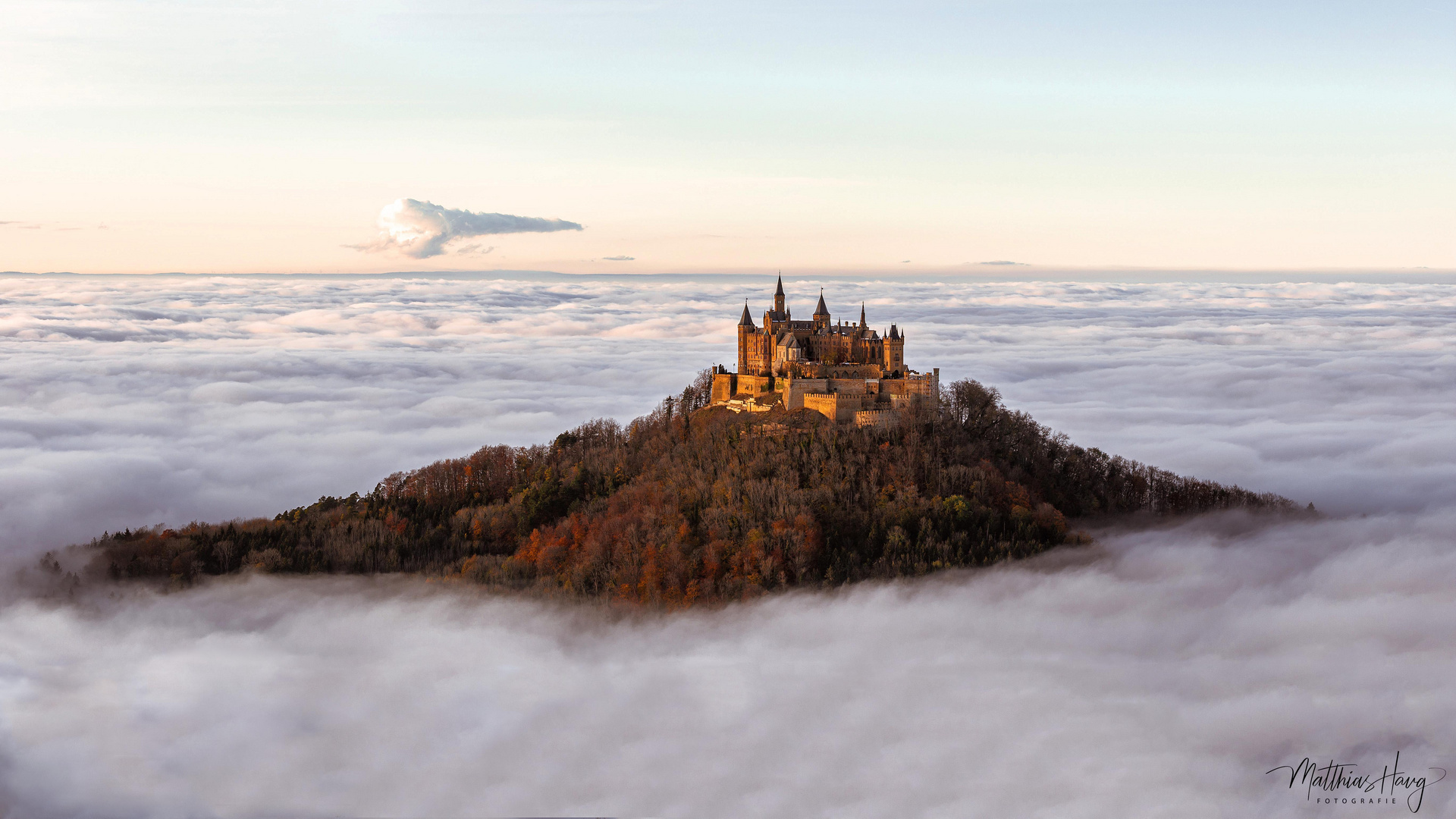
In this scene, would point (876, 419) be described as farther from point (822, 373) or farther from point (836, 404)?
point (822, 373)

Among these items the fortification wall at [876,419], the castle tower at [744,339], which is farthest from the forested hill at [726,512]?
the castle tower at [744,339]

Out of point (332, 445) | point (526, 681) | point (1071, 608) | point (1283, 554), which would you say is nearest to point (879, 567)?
point (1071, 608)

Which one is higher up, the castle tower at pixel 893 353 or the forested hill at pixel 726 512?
the castle tower at pixel 893 353

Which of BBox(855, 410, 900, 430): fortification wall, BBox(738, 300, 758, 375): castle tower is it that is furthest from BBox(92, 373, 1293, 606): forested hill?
BBox(738, 300, 758, 375): castle tower

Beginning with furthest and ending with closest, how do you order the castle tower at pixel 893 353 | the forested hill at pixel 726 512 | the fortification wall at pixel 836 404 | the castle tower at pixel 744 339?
1. the castle tower at pixel 744 339
2. the castle tower at pixel 893 353
3. the fortification wall at pixel 836 404
4. the forested hill at pixel 726 512

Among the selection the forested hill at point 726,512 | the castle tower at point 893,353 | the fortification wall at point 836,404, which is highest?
the castle tower at point 893,353

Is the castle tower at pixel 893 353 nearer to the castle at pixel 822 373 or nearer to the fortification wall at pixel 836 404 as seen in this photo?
the castle at pixel 822 373
